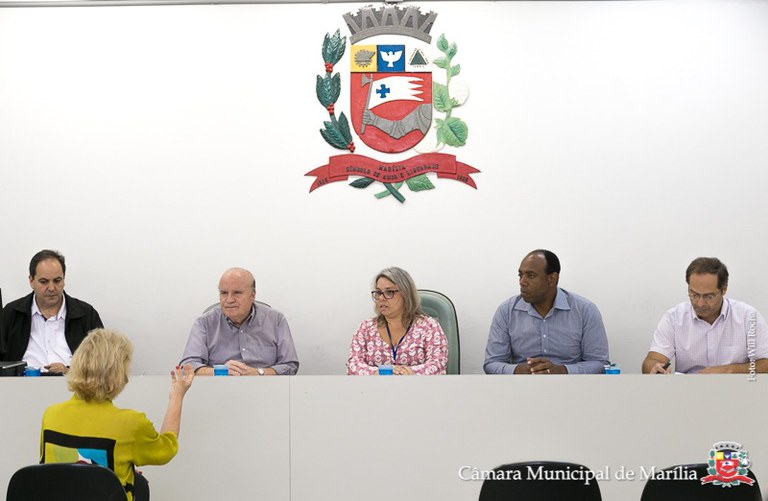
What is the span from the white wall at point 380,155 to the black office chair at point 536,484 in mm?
2487

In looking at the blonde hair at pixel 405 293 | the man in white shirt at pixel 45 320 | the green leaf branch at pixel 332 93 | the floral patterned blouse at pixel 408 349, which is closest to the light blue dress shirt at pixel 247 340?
the floral patterned blouse at pixel 408 349

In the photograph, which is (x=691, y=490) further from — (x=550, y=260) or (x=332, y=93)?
(x=332, y=93)

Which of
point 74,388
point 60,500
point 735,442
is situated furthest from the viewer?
point 735,442

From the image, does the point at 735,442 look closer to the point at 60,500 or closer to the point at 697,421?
the point at 697,421

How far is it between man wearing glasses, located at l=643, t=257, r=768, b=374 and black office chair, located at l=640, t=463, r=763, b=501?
159cm

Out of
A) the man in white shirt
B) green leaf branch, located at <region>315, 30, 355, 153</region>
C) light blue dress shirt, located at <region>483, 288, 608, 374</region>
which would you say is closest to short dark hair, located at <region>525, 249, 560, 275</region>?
light blue dress shirt, located at <region>483, 288, 608, 374</region>

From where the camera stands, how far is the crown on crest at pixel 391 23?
4953 millimetres

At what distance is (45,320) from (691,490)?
3476 mm

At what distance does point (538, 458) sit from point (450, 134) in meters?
2.15

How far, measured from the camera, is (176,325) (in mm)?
4977

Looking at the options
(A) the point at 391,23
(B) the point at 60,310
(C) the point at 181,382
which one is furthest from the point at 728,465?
(B) the point at 60,310

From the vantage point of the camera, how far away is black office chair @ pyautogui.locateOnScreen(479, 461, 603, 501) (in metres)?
2.43

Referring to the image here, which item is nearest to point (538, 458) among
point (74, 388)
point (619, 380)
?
point (619, 380)

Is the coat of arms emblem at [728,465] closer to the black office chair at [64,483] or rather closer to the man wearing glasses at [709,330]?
the man wearing glasses at [709,330]
